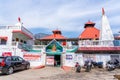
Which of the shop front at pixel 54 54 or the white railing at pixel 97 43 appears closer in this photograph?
the white railing at pixel 97 43

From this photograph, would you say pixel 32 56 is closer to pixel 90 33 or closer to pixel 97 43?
pixel 97 43

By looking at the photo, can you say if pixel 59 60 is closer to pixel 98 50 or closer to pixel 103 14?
pixel 98 50

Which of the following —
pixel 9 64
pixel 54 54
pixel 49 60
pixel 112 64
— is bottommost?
pixel 112 64

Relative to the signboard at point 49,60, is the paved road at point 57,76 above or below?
below

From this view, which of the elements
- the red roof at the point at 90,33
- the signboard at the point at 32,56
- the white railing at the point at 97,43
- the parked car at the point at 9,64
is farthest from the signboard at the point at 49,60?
the red roof at the point at 90,33

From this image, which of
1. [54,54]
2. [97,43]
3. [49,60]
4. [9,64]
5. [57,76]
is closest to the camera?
[57,76]

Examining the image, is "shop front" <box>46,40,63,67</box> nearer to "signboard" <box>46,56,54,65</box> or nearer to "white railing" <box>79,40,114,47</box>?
"signboard" <box>46,56,54,65</box>

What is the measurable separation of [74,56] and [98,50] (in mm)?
3198

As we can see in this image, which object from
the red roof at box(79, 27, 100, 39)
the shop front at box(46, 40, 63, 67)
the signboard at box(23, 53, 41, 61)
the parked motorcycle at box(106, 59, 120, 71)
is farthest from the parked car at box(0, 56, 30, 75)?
the red roof at box(79, 27, 100, 39)

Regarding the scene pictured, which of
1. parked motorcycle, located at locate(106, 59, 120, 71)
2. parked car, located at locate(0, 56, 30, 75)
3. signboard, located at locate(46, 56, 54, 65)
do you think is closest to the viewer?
parked car, located at locate(0, 56, 30, 75)

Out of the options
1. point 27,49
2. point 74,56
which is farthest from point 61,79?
point 27,49

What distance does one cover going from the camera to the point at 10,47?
86.7 ft

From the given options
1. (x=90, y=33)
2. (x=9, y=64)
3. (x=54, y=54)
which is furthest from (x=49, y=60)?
(x=90, y=33)

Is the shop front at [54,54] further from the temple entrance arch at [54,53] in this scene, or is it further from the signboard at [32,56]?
the signboard at [32,56]
